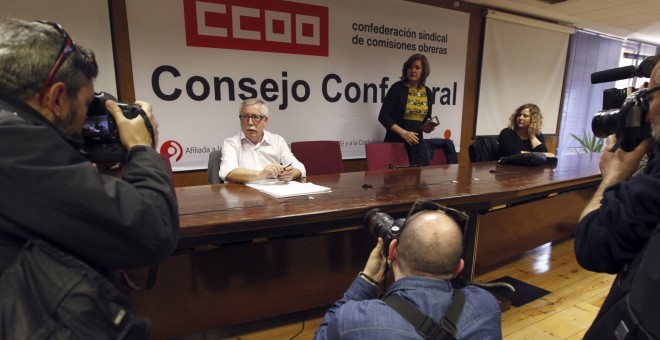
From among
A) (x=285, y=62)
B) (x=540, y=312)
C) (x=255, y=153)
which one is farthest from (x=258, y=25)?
(x=540, y=312)

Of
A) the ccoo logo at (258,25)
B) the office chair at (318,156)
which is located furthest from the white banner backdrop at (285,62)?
the office chair at (318,156)

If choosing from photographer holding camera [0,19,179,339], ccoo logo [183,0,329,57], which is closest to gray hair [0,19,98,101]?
photographer holding camera [0,19,179,339]

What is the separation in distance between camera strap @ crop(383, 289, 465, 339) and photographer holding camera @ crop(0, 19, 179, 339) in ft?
1.58

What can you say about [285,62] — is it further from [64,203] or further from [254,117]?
[64,203]

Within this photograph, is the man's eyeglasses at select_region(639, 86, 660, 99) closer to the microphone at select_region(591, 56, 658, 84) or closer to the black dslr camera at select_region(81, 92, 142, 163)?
the microphone at select_region(591, 56, 658, 84)

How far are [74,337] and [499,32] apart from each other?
5.17m

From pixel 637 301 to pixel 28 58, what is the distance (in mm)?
1154

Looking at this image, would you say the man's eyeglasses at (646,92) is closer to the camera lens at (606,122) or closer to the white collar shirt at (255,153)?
the camera lens at (606,122)

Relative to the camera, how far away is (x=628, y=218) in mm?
691

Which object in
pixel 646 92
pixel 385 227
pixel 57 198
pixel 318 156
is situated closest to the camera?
pixel 57 198

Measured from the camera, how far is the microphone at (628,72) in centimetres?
82

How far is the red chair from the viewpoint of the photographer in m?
2.92

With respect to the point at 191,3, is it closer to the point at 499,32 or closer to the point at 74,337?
the point at 74,337

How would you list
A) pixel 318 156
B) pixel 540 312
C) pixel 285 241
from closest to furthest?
pixel 285 241 < pixel 540 312 < pixel 318 156
